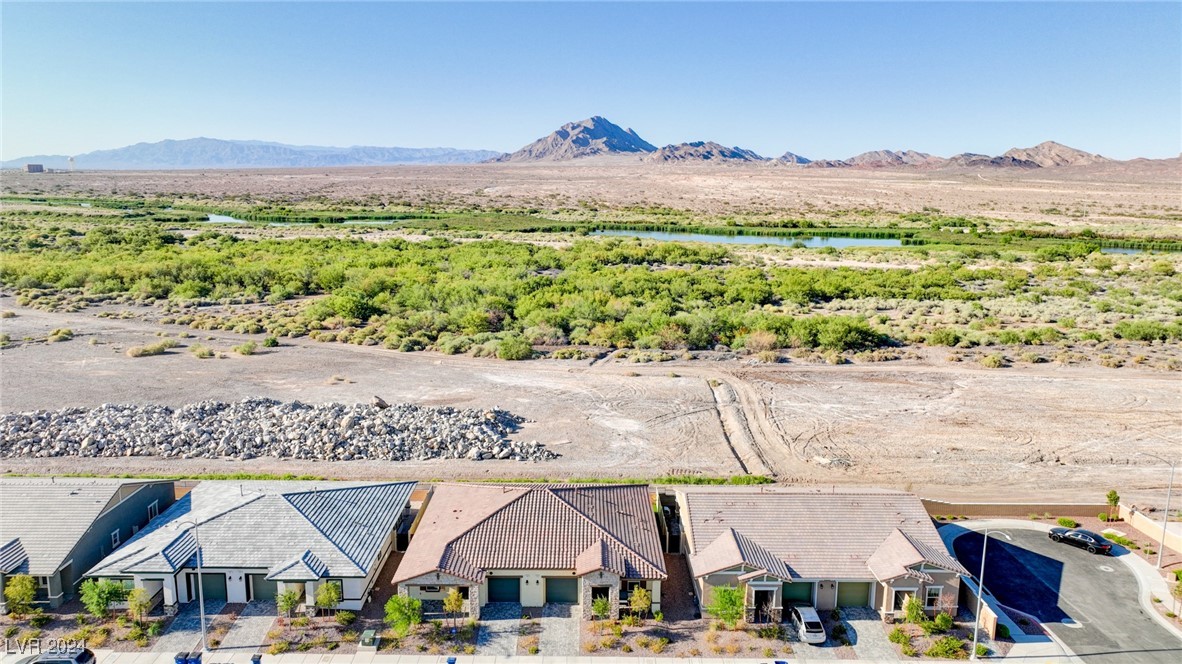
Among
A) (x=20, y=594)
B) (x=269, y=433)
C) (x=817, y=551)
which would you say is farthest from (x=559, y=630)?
(x=269, y=433)

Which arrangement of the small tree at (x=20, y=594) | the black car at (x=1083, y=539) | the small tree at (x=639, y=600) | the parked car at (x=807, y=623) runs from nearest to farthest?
the parked car at (x=807, y=623), the small tree at (x=20, y=594), the small tree at (x=639, y=600), the black car at (x=1083, y=539)

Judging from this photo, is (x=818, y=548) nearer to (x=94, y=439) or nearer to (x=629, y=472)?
(x=629, y=472)

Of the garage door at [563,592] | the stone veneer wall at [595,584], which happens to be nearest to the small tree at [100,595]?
the garage door at [563,592]

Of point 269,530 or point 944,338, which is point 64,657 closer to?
point 269,530

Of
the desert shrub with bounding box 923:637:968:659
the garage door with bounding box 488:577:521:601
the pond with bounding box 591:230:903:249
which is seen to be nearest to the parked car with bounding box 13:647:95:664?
the garage door with bounding box 488:577:521:601

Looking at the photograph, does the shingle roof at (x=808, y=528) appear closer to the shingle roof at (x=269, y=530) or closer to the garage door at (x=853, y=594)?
the garage door at (x=853, y=594)

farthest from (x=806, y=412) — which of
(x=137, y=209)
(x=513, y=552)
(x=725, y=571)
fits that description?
(x=137, y=209)

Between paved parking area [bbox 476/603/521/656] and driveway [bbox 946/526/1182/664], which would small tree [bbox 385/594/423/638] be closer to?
paved parking area [bbox 476/603/521/656]
